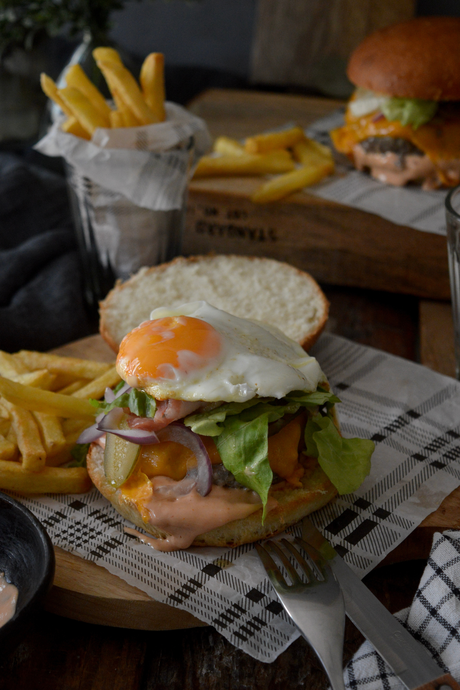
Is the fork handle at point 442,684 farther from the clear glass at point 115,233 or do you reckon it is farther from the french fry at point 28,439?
the clear glass at point 115,233

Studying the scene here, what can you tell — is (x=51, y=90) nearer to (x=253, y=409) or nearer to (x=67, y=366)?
(x=67, y=366)

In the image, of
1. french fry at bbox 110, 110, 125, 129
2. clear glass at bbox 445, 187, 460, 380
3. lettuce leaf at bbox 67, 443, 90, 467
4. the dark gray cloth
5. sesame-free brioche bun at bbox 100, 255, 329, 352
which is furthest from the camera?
the dark gray cloth

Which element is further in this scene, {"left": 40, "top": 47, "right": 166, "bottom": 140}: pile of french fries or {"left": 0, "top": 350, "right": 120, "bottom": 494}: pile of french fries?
{"left": 40, "top": 47, "right": 166, "bottom": 140}: pile of french fries

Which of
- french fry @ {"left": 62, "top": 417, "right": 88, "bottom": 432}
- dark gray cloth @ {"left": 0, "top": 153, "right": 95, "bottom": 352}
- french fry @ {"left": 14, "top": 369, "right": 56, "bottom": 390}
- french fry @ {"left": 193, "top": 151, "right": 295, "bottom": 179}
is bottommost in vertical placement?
dark gray cloth @ {"left": 0, "top": 153, "right": 95, "bottom": 352}

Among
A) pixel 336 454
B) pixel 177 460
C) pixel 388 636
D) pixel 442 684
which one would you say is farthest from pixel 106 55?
pixel 442 684

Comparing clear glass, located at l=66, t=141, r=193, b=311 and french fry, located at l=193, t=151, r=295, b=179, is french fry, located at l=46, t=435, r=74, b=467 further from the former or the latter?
french fry, located at l=193, t=151, r=295, b=179

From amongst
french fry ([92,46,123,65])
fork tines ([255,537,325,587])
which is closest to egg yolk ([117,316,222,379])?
fork tines ([255,537,325,587])

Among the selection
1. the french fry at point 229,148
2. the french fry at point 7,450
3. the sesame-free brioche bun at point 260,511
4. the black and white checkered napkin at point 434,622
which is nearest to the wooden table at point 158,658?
the black and white checkered napkin at point 434,622
